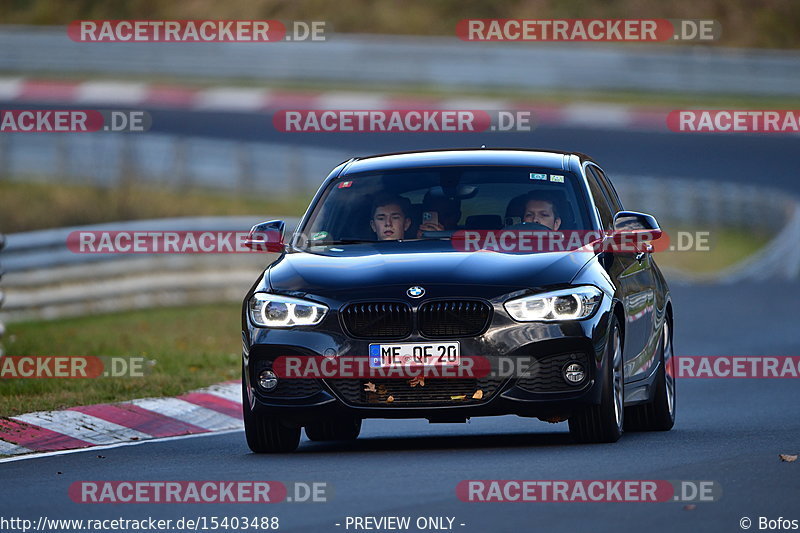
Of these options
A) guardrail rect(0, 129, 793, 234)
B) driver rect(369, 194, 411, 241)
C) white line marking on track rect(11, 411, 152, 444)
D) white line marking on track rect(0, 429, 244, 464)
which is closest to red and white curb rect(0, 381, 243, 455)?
white line marking on track rect(11, 411, 152, 444)

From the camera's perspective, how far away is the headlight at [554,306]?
9.66m

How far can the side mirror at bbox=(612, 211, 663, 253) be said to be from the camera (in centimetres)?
1082

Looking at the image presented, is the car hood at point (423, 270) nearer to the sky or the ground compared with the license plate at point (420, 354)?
nearer to the sky

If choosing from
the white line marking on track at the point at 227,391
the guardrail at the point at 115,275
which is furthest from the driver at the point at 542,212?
the guardrail at the point at 115,275

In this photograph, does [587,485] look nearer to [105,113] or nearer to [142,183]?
[142,183]

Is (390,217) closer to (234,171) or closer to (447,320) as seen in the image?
(447,320)

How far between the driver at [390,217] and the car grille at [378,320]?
1.07 m

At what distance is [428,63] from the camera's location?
41094 millimetres

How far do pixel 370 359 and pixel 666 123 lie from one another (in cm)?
3128

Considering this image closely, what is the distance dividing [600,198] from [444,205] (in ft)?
4.08

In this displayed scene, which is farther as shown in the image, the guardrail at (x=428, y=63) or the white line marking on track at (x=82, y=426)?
the guardrail at (x=428, y=63)

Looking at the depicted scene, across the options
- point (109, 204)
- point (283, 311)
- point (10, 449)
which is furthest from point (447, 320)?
point (109, 204)

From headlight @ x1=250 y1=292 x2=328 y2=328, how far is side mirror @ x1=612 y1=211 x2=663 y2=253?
81.7 inches

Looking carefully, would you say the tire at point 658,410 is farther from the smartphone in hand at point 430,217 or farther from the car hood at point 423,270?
the smartphone in hand at point 430,217
